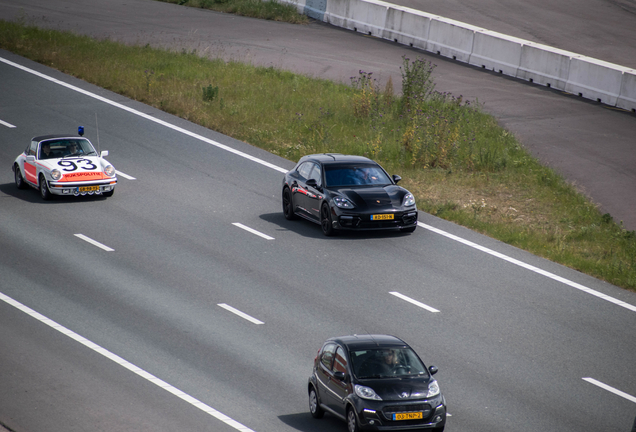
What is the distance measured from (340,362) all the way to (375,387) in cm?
76

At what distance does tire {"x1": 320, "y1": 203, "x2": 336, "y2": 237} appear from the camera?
19.8m

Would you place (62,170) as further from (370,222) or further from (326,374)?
(326,374)

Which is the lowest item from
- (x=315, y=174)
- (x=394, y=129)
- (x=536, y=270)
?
(x=536, y=270)

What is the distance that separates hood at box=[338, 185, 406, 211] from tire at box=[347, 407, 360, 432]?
29.0 feet

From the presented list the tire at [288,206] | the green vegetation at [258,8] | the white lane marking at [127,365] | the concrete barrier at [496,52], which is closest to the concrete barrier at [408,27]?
the concrete barrier at [496,52]

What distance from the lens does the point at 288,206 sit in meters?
21.1

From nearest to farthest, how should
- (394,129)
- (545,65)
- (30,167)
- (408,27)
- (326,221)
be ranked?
(326,221) → (30,167) → (394,129) → (545,65) → (408,27)

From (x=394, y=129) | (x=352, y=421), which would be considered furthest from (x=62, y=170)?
(x=352, y=421)

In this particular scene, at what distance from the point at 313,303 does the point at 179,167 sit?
9876 millimetres

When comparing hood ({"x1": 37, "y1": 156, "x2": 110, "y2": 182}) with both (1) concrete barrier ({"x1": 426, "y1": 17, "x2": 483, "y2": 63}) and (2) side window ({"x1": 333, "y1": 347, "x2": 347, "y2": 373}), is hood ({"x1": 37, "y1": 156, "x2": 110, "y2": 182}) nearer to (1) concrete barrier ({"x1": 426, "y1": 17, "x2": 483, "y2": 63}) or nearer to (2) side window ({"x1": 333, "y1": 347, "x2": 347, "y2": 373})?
(2) side window ({"x1": 333, "y1": 347, "x2": 347, "y2": 373})

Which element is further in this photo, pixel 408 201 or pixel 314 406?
pixel 408 201

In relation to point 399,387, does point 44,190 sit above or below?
below

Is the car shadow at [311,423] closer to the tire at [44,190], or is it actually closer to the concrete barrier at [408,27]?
Answer: the tire at [44,190]

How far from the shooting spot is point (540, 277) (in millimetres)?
18078
